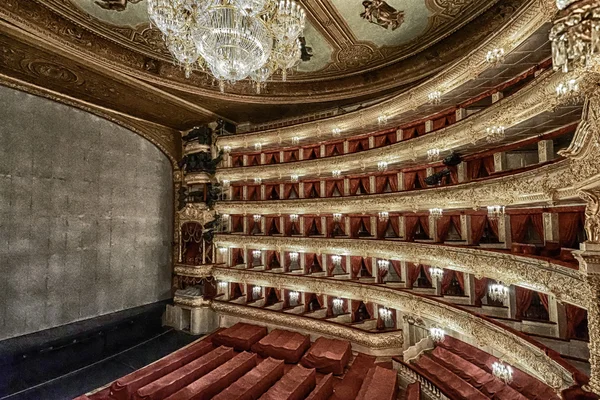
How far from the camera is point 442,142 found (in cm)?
1030

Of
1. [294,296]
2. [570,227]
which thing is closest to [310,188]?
[294,296]

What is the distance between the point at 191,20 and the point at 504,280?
10.2 m

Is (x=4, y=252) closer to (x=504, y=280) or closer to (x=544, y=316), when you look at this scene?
(x=504, y=280)

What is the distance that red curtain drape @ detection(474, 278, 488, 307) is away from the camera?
33.8 feet

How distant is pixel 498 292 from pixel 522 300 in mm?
748

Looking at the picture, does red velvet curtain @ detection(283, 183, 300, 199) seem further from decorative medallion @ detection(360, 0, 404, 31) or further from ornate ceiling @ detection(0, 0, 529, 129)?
decorative medallion @ detection(360, 0, 404, 31)

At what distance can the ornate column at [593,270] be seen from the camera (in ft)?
15.2

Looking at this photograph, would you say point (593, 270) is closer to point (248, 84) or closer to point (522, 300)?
point (522, 300)

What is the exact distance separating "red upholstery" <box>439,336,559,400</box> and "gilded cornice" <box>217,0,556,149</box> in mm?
9045

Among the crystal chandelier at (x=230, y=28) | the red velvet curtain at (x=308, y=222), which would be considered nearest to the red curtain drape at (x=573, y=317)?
the crystal chandelier at (x=230, y=28)

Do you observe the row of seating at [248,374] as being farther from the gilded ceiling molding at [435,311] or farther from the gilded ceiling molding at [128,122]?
the gilded ceiling molding at [128,122]

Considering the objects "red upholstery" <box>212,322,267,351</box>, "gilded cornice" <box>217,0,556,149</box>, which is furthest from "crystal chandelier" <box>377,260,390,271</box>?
"red upholstery" <box>212,322,267,351</box>

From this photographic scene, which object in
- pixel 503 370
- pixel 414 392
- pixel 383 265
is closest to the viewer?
pixel 503 370

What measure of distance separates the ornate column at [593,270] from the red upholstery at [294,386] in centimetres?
759
